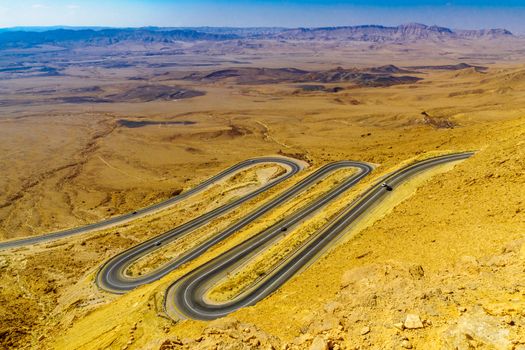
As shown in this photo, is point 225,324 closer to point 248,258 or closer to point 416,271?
point 416,271

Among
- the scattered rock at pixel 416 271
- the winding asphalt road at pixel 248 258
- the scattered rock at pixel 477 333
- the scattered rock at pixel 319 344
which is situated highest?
the scattered rock at pixel 477 333

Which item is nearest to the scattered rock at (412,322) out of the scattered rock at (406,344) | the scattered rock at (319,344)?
the scattered rock at (406,344)

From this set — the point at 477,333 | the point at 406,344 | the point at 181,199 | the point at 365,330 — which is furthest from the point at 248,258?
the point at 181,199

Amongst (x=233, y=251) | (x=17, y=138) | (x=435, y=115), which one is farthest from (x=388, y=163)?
(x=17, y=138)

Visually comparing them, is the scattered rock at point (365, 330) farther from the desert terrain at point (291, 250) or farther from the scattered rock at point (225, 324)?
the scattered rock at point (225, 324)

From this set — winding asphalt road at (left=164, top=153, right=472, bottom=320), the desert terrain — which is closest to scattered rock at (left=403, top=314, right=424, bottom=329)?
the desert terrain

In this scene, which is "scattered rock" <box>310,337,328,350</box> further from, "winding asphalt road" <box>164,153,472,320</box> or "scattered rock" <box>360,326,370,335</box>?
"winding asphalt road" <box>164,153,472,320</box>
